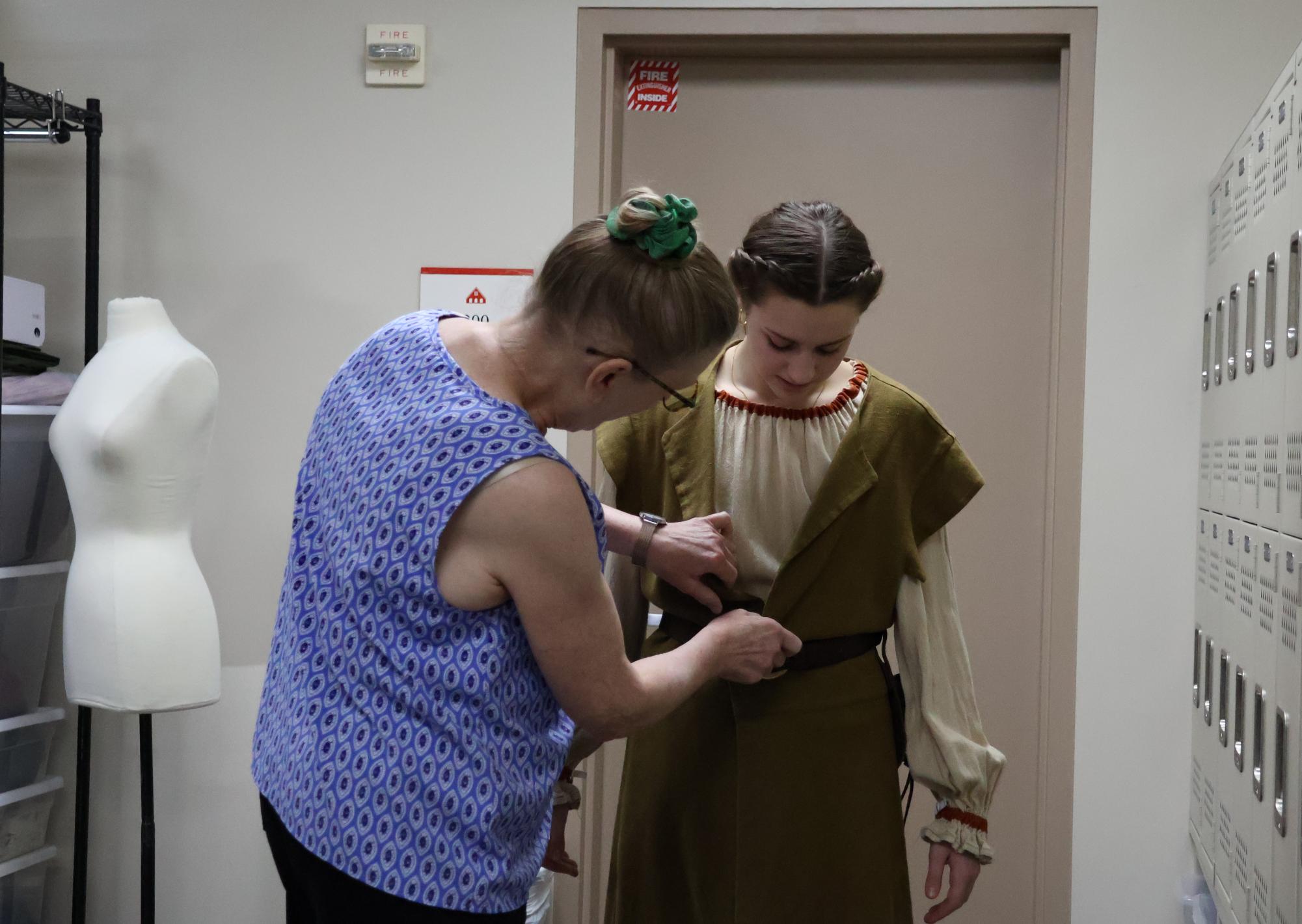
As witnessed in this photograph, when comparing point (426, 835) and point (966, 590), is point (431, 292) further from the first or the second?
point (426, 835)

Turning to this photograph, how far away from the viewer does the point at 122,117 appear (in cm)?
278

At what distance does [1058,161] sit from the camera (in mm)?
2613

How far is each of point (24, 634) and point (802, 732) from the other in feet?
6.40

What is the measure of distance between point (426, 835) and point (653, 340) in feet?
1.57

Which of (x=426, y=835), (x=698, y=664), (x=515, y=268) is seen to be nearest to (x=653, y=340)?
(x=698, y=664)

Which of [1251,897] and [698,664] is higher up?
[698,664]

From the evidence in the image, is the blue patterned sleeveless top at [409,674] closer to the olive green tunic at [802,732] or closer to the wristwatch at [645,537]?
the wristwatch at [645,537]

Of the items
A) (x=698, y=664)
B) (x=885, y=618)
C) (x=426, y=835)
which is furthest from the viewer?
(x=885, y=618)

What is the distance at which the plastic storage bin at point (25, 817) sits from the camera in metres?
2.47

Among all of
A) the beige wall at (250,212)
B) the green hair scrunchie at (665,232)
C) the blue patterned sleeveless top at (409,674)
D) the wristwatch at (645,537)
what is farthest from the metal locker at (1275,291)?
the beige wall at (250,212)

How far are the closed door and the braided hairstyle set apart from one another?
1412mm

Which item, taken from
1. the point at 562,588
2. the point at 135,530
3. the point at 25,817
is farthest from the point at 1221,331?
the point at 25,817

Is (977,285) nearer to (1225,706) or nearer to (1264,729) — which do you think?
(1225,706)

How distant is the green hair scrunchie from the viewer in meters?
1.02
